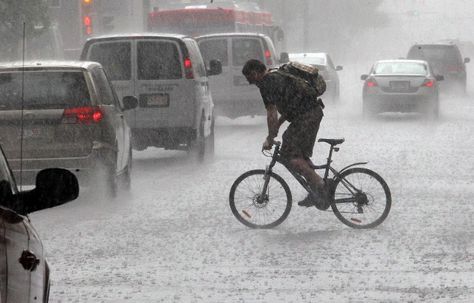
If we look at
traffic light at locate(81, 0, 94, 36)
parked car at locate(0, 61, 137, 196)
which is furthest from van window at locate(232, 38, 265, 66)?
parked car at locate(0, 61, 137, 196)

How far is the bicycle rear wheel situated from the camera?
39.1ft

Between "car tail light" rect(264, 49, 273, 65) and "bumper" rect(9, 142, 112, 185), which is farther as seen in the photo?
"car tail light" rect(264, 49, 273, 65)

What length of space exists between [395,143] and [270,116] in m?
11.9

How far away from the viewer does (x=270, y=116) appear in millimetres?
→ 12039

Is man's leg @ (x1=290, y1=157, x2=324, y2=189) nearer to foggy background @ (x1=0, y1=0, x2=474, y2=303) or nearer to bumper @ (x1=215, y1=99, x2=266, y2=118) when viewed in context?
foggy background @ (x1=0, y1=0, x2=474, y2=303)

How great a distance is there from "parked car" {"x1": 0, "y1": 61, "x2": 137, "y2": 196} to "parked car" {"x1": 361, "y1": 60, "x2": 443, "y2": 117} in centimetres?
1736

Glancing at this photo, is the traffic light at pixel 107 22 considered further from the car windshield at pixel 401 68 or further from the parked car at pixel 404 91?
the parked car at pixel 404 91

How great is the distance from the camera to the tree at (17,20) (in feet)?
122

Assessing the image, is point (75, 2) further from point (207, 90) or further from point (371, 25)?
point (371, 25)

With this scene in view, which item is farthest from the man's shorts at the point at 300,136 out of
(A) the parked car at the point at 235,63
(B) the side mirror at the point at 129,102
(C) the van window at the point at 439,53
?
(C) the van window at the point at 439,53

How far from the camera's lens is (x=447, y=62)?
41969 millimetres

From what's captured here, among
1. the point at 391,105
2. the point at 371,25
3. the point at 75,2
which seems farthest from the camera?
the point at 371,25

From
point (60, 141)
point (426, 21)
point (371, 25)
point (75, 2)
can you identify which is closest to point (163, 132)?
point (60, 141)

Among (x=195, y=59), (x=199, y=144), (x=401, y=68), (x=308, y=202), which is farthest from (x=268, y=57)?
(x=308, y=202)
